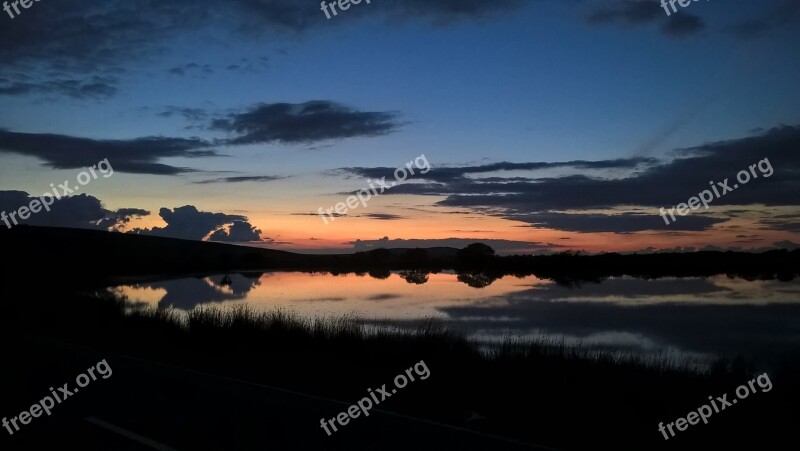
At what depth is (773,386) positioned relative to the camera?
12391mm

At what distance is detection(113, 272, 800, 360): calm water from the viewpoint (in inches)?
891

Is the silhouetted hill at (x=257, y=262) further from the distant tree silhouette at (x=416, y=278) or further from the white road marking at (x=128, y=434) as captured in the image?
the white road marking at (x=128, y=434)

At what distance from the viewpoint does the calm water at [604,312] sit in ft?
74.3

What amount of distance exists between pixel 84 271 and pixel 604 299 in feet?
231

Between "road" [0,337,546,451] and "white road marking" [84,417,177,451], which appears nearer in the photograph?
"white road marking" [84,417,177,451]

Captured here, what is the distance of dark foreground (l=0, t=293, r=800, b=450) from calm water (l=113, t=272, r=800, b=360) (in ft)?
21.6

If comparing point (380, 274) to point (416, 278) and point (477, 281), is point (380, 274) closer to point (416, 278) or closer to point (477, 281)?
point (416, 278)

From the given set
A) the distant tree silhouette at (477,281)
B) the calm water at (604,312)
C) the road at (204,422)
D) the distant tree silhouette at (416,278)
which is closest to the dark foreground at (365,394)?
the road at (204,422)

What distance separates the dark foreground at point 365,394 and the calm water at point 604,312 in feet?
21.6

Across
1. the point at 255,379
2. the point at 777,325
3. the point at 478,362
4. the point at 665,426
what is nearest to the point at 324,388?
the point at 255,379

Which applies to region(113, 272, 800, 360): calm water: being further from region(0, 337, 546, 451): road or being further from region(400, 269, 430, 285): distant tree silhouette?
region(400, 269, 430, 285): distant tree silhouette

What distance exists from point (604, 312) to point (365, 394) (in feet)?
72.7

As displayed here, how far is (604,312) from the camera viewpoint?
32031 mm

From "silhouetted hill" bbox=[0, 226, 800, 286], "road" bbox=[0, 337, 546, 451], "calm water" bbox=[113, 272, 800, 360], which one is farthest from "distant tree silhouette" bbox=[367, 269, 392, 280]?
"road" bbox=[0, 337, 546, 451]
